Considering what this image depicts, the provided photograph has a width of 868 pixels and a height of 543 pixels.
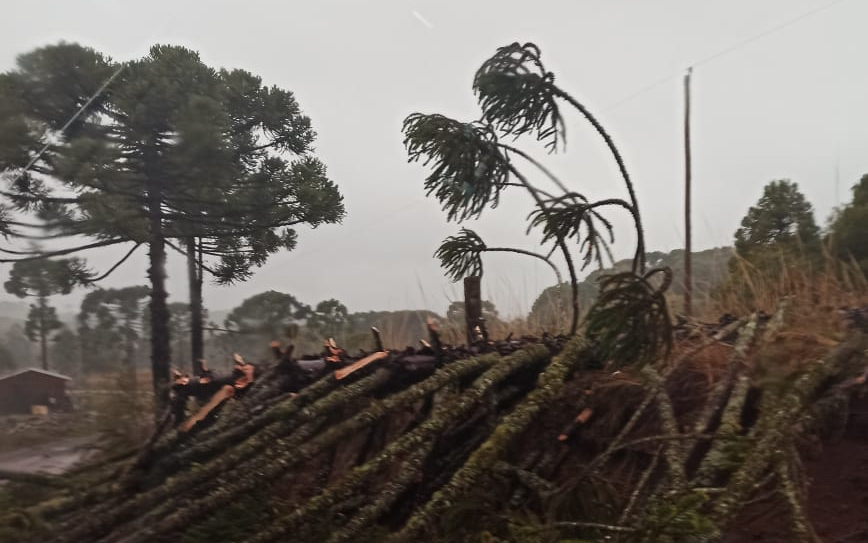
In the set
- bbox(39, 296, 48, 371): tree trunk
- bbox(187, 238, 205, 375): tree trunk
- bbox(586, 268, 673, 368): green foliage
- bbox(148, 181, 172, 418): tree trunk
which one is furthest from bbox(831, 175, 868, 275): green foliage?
bbox(39, 296, 48, 371): tree trunk

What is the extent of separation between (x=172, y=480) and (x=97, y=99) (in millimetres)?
1217

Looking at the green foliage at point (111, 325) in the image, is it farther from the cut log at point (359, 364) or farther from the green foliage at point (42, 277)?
the cut log at point (359, 364)

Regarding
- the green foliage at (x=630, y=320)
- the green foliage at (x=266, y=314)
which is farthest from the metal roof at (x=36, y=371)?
the green foliage at (x=630, y=320)

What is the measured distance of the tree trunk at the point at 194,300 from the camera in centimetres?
220

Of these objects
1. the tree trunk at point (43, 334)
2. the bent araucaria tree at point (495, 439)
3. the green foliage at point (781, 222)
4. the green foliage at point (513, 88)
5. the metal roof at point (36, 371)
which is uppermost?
the green foliage at point (513, 88)

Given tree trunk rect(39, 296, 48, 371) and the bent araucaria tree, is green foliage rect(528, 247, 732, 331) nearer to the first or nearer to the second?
the bent araucaria tree

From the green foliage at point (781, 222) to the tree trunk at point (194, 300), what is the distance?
2473 millimetres

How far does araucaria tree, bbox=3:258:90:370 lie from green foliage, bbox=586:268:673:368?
1652mm

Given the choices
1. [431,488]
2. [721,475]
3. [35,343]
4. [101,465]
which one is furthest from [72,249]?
[721,475]

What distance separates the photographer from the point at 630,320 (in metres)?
2.14

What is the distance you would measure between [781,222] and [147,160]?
272 centimetres

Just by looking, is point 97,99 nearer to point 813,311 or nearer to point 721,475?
point 721,475

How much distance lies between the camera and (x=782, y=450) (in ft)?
5.98

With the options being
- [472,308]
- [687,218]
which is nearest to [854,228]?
[687,218]
